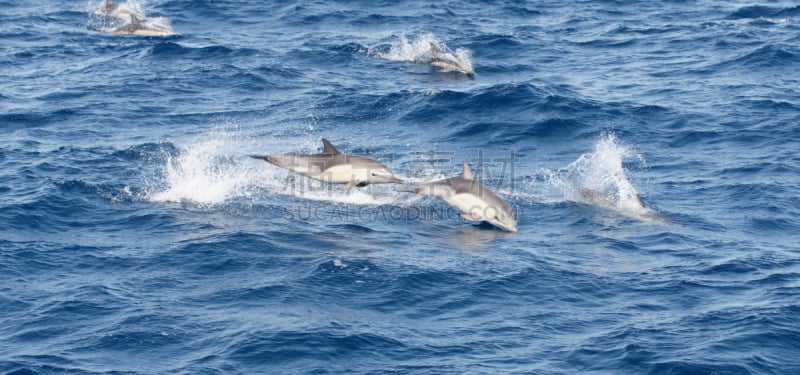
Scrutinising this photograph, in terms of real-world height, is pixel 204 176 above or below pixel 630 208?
above

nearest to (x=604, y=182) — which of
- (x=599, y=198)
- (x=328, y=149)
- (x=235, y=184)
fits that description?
(x=599, y=198)

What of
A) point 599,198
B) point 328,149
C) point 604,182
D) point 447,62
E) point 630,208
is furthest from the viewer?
point 447,62

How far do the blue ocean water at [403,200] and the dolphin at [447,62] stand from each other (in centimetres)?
48

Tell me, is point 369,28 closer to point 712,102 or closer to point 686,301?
point 712,102

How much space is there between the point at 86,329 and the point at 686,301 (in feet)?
35.8

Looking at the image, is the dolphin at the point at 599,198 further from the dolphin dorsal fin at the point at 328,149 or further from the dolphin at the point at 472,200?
the dolphin dorsal fin at the point at 328,149

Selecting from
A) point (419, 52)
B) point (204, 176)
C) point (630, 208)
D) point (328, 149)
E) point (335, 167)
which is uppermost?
point (419, 52)

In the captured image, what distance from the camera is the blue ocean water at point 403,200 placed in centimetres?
1859

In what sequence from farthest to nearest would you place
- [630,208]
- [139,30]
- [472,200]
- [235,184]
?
[139,30] < [235,184] < [630,208] < [472,200]

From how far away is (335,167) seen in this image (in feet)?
80.6

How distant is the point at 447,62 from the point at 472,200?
1503 cm

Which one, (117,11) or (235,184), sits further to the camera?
(117,11)

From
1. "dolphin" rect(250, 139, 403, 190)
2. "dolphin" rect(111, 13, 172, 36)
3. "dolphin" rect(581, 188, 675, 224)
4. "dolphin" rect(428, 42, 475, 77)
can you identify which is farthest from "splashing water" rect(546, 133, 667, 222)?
"dolphin" rect(111, 13, 172, 36)

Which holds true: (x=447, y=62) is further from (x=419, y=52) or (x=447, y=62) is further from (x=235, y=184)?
(x=235, y=184)
